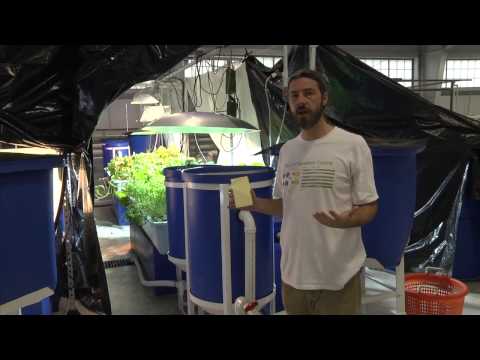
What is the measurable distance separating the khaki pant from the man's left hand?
0.30 metres

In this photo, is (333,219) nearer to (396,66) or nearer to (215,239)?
(215,239)

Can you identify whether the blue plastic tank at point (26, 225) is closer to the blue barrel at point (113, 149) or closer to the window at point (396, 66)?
the blue barrel at point (113, 149)

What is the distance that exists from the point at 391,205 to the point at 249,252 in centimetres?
104

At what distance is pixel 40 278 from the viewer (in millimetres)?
1788

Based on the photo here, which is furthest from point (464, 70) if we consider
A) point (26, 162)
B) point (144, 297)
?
point (26, 162)

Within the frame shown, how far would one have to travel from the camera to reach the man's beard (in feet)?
5.87

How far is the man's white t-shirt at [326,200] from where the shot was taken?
5.85 feet

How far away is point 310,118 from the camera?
1.79 meters

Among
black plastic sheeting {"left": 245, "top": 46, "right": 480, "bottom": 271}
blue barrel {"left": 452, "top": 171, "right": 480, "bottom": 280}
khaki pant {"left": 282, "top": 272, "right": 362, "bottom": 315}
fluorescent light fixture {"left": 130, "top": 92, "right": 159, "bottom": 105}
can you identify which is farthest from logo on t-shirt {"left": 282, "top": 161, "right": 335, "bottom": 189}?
fluorescent light fixture {"left": 130, "top": 92, "right": 159, "bottom": 105}

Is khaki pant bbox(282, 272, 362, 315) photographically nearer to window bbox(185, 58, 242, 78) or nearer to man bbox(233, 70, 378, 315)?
man bbox(233, 70, 378, 315)

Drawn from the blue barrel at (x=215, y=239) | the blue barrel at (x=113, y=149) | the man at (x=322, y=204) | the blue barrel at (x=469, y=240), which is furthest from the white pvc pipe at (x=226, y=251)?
the blue barrel at (x=113, y=149)

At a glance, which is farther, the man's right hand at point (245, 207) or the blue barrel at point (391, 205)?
the blue barrel at point (391, 205)

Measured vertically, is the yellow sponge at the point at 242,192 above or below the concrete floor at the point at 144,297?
above

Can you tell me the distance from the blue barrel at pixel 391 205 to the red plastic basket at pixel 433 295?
2.10ft
